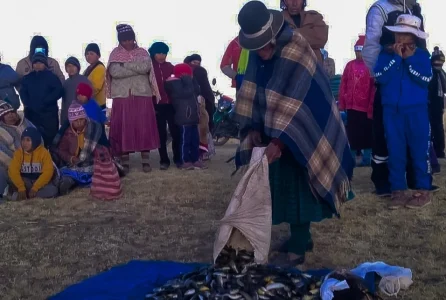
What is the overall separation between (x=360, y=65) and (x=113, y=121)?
139 inches

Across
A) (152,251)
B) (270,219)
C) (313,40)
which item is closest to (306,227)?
(270,219)

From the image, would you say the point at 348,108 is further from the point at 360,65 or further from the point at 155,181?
the point at 155,181

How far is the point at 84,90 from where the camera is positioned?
29.9 ft

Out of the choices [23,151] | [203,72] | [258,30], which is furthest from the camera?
[203,72]

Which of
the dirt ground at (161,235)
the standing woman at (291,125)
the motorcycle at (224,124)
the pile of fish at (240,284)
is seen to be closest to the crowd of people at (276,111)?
the standing woman at (291,125)

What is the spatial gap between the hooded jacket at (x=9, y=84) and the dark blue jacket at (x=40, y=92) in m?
0.52

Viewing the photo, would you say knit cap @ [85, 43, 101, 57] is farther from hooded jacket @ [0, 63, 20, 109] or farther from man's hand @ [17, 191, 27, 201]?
man's hand @ [17, 191, 27, 201]

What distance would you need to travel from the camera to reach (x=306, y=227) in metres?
5.16

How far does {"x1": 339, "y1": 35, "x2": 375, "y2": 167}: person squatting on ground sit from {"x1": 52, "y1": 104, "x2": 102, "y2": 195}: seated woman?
134 inches

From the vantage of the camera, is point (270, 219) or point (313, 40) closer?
point (270, 219)

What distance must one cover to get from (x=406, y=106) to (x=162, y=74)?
167 inches

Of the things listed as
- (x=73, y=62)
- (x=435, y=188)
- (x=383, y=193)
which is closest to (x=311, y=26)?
(x=383, y=193)

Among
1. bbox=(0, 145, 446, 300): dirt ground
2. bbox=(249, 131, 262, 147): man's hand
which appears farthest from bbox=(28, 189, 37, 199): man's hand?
bbox=(249, 131, 262, 147): man's hand

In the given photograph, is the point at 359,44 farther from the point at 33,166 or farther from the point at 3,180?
the point at 3,180
